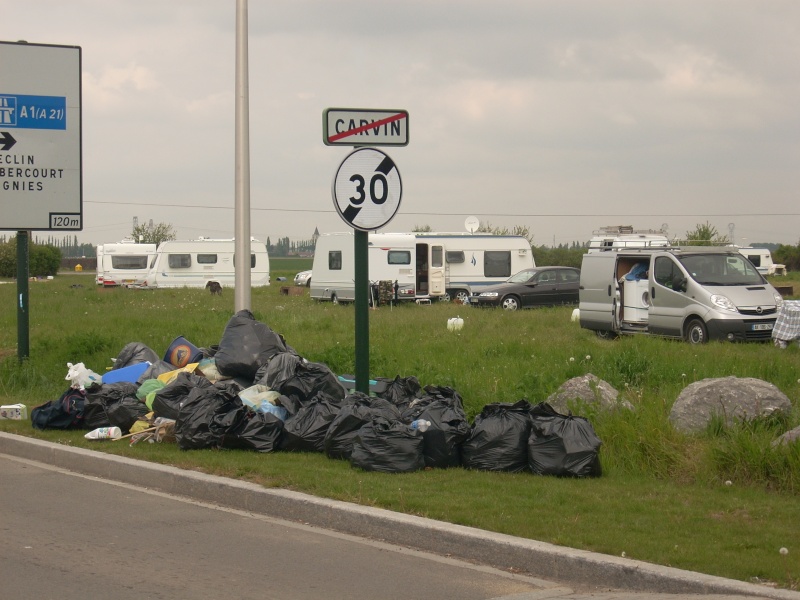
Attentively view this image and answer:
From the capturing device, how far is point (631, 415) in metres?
8.99

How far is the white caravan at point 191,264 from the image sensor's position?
48344 millimetres

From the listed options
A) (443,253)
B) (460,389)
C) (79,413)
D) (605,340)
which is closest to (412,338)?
(605,340)

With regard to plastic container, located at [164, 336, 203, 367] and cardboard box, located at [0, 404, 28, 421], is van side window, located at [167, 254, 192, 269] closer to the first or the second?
plastic container, located at [164, 336, 203, 367]

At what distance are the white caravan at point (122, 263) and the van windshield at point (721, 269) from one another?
3793cm

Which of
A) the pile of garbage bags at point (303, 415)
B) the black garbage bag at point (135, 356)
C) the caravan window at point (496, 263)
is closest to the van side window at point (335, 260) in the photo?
the caravan window at point (496, 263)

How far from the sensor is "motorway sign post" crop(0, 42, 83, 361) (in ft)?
49.0

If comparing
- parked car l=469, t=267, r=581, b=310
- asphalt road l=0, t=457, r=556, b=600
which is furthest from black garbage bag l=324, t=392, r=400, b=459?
parked car l=469, t=267, r=581, b=310

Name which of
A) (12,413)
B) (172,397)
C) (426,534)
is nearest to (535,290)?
(12,413)

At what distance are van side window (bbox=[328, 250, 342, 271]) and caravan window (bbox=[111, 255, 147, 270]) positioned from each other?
21.2 m

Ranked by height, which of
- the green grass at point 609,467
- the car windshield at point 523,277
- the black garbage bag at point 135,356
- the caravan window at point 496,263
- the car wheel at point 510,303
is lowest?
the green grass at point 609,467

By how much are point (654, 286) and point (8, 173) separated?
12178 millimetres

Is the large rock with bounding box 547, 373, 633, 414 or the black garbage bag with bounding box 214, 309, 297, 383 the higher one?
the black garbage bag with bounding box 214, 309, 297, 383

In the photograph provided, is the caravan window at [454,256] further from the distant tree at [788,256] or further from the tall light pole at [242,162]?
the distant tree at [788,256]

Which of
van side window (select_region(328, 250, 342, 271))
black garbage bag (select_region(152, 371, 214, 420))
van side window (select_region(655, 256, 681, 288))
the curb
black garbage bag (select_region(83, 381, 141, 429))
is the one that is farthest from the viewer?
van side window (select_region(328, 250, 342, 271))
